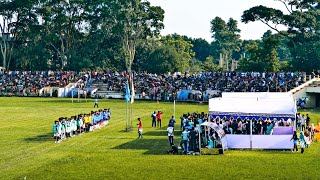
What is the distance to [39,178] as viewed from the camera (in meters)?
21.8

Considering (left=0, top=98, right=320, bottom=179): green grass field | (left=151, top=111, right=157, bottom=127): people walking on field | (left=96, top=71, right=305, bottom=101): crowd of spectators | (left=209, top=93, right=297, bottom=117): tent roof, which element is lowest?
(left=0, top=98, right=320, bottom=179): green grass field

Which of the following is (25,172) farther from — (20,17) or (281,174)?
(20,17)

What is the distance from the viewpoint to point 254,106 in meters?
32.0

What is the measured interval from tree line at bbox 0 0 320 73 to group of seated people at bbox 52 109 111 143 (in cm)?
4078

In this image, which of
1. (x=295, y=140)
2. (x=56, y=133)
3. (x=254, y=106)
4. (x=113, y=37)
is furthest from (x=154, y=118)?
(x=113, y=37)

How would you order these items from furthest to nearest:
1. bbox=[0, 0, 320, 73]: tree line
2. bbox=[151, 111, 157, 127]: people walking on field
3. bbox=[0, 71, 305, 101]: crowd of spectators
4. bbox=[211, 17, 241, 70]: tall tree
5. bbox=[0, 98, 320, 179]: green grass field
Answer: bbox=[211, 17, 241, 70]: tall tree < bbox=[0, 0, 320, 73]: tree line < bbox=[0, 71, 305, 101]: crowd of spectators < bbox=[151, 111, 157, 127]: people walking on field < bbox=[0, 98, 320, 179]: green grass field

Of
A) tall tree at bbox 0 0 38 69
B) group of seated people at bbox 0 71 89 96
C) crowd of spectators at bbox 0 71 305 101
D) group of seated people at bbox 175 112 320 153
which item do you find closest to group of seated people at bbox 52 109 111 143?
group of seated people at bbox 175 112 320 153

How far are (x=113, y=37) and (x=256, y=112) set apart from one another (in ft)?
206

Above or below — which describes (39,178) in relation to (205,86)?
below

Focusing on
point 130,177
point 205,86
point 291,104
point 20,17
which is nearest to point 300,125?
point 291,104

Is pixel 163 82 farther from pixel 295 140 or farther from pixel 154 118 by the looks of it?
pixel 295 140

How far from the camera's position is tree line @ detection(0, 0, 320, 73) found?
257 ft

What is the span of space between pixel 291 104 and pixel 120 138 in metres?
9.72

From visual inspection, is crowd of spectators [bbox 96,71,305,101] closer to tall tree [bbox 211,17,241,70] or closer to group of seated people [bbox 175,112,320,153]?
group of seated people [bbox 175,112,320,153]
